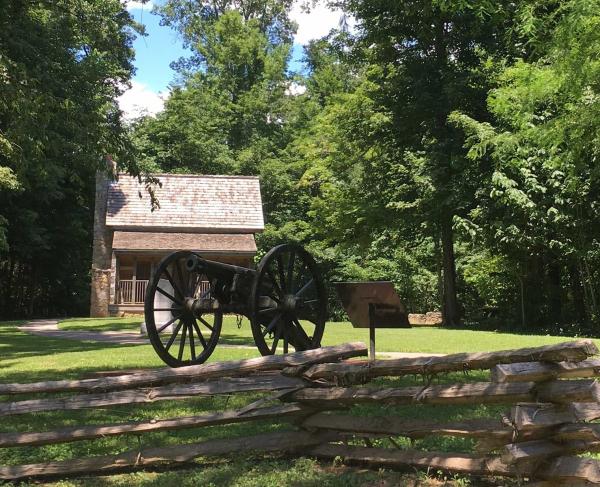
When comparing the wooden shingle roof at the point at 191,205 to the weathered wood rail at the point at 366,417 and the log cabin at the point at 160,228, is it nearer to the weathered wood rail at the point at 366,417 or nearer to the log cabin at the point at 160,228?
the log cabin at the point at 160,228

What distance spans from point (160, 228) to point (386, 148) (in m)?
12.5

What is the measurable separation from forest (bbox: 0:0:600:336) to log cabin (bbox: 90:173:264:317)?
314 centimetres

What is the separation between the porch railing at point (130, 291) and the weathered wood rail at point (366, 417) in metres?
27.4

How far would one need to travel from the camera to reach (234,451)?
5023 mm

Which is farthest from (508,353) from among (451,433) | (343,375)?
(343,375)

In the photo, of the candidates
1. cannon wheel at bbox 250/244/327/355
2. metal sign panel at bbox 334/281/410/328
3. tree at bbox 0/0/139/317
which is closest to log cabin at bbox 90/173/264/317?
tree at bbox 0/0/139/317

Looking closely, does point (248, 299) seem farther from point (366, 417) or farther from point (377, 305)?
point (366, 417)

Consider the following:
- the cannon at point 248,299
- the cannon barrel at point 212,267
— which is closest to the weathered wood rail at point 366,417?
the cannon at point 248,299

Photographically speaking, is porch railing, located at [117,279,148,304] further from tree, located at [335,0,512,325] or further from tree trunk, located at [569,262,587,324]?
tree trunk, located at [569,262,587,324]

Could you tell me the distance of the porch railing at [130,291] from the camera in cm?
3189

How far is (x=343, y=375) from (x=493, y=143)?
53.4 feet

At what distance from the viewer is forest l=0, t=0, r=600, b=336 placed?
535 inches

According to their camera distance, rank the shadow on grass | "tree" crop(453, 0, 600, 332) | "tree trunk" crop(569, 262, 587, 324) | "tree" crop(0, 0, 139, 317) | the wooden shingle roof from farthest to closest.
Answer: the wooden shingle roof, "tree trunk" crop(569, 262, 587, 324), the shadow on grass, "tree" crop(453, 0, 600, 332), "tree" crop(0, 0, 139, 317)

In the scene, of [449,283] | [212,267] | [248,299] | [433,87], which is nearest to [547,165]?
[433,87]
